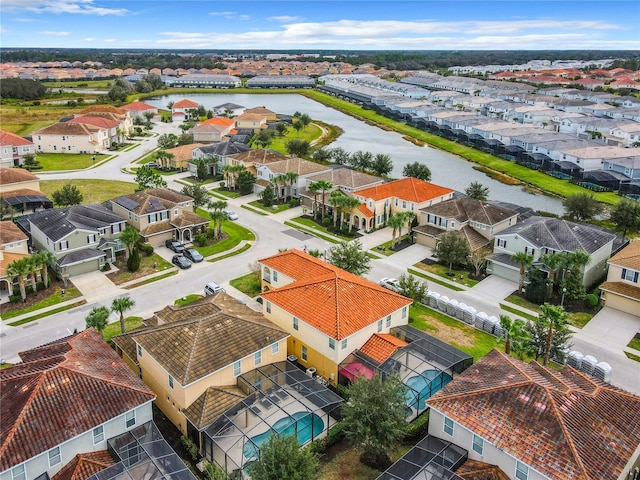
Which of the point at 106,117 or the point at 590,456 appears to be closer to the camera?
the point at 590,456

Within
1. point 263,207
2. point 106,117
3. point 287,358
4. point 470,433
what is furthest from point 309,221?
point 106,117

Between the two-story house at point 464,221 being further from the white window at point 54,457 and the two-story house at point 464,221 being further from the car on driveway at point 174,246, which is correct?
the white window at point 54,457

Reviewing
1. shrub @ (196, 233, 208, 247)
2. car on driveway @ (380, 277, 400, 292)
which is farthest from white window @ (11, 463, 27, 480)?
shrub @ (196, 233, 208, 247)

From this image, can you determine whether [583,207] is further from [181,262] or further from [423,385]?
[181,262]

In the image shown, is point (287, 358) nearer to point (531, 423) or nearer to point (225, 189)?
point (531, 423)

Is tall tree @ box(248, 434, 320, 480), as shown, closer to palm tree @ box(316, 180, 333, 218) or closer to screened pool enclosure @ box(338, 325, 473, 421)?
screened pool enclosure @ box(338, 325, 473, 421)

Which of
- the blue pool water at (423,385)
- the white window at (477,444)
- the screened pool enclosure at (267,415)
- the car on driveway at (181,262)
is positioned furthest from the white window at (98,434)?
the car on driveway at (181,262)

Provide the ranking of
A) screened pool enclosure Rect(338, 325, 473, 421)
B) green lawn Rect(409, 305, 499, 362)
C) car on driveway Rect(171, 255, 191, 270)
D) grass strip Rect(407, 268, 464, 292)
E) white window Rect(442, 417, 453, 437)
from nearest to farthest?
white window Rect(442, 417, 453, 437), screened pool enclosure Rect(338, 325, 473, 421), green lawn Rect(409, 305, 499, 362), grass strip Rect(407, 268, 464, 292), car on driveway Rect(171, 255, 191, 270)
